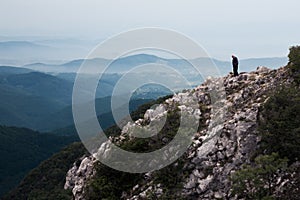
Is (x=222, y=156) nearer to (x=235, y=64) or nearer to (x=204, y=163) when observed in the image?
(x=204, y=163)

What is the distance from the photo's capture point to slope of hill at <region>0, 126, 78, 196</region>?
14462 centimetres

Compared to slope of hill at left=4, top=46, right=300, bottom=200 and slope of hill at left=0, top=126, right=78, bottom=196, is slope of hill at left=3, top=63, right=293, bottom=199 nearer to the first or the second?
slope of hill at left=4, top=46, right=300, bottom=200

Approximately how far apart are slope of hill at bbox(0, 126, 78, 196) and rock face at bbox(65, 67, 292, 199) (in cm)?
11866

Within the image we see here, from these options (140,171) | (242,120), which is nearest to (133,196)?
(140,171)

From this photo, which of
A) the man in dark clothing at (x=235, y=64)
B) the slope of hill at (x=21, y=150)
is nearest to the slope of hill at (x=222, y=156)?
the man in dark clothing at (x=235, y=64)

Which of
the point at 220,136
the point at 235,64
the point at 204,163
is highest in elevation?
the point at 235,64

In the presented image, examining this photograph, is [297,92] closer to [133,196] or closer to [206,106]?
[206,106]

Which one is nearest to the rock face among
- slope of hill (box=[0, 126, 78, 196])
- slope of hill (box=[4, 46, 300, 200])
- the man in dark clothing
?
slope of hill (box=[4, 46, 300, 200])

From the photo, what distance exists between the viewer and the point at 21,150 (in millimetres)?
158875

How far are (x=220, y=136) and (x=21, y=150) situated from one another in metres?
148

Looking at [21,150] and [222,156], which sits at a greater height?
[222,156]

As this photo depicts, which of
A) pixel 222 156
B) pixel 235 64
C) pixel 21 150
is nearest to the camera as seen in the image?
pixel 222 156

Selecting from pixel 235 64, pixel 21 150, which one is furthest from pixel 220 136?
pixel 21 150

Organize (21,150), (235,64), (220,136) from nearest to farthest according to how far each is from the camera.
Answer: (220,136)
(235,64)
(21,150)
